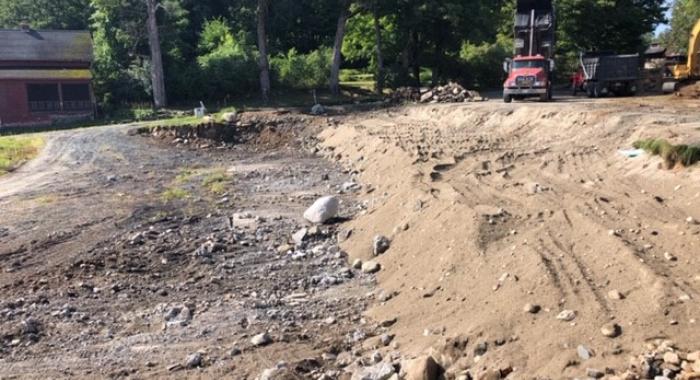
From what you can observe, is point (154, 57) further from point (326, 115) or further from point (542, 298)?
point (542, 298)

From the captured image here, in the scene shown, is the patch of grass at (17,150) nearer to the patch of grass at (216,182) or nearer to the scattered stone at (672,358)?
the patch of grass at (216,182)

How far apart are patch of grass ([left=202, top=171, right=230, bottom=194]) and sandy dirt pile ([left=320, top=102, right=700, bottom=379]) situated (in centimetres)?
421

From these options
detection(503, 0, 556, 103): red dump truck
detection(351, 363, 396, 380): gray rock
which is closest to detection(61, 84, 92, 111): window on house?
detection(503, 0, 556, 103): red dump truck

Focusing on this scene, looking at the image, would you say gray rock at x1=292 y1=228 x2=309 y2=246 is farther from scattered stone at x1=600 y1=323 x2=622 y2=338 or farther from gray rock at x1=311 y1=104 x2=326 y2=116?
gray rock at x1=311 y1=104 x2=326 y2=116

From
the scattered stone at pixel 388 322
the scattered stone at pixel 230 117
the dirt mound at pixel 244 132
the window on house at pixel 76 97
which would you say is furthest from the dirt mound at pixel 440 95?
the scattered stone at pixel 388 322

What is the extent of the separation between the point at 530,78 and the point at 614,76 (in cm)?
477

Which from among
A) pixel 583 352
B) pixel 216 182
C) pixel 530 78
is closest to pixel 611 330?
pixel 583 352

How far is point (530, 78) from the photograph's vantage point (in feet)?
93.8

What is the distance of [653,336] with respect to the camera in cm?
626

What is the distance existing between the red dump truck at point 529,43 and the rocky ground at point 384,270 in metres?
9.90

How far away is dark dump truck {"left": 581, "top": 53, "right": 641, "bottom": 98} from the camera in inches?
1200

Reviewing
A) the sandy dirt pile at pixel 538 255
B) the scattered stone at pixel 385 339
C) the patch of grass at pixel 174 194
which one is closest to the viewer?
the sandy dirt pile at pixel 538 255

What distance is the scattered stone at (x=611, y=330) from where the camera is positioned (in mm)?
Answer: 6398

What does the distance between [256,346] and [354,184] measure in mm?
9937
